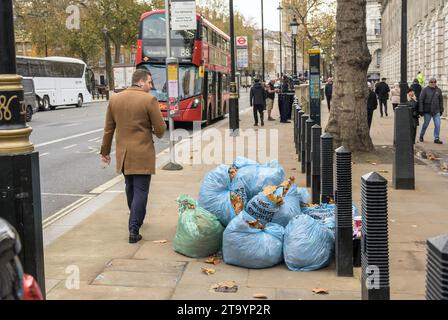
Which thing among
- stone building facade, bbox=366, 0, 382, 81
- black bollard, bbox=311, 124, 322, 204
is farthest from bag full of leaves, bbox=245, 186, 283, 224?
stone building facade, bbox=366, 0, 382, 81

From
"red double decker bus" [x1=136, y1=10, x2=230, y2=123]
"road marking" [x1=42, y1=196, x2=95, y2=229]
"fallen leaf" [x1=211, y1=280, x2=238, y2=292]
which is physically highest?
"red double decker bus" [x1=136, y1=10, x2=230, y2=123]

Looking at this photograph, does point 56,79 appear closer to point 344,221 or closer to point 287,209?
point 287,209

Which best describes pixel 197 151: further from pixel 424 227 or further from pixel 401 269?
pixel 401 269

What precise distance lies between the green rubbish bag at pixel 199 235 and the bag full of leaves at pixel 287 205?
0.58 metres

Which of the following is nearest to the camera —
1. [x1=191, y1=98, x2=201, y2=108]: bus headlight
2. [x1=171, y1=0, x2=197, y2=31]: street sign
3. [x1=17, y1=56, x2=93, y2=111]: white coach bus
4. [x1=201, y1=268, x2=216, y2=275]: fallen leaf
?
[x1=201, y1=268, x2=216, y2=275]: fallen leaf

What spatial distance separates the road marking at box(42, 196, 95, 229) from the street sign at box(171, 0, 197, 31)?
487cm

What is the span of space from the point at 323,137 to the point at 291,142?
33.5 feet

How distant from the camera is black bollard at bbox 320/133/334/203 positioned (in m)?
6.50

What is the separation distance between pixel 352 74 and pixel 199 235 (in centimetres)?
833

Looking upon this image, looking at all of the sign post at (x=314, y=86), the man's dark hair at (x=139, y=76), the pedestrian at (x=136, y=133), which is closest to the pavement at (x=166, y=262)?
the pedestrian at (x=136, y=133)

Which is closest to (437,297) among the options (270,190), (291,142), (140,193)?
(270,190)

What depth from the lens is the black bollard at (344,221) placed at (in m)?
4.98

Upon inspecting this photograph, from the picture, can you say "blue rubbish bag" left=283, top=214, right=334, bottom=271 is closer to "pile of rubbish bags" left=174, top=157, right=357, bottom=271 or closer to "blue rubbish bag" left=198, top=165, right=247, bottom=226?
"pile of rubbish bags" left=174, top=157, right=357, bottom=271

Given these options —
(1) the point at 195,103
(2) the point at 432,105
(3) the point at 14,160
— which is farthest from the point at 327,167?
(1) the point at 195,103
